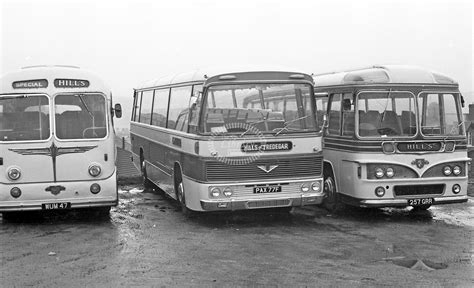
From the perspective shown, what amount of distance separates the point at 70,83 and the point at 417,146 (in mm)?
6292

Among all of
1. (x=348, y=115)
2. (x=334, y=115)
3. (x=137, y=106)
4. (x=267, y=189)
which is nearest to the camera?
(x=267, y=189)

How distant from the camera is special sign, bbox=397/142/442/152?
10812 millimetres

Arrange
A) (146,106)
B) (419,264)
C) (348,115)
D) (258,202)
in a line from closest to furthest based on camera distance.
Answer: (419,264) < (258,202) < (348,115) < (146,106)

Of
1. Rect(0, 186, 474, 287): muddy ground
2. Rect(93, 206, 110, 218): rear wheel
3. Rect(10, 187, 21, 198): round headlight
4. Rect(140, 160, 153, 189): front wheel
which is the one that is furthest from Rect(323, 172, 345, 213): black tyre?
Rect(10, 187, 21, 198): round headlight

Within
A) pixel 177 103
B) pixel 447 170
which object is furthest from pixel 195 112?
pixel 447 170

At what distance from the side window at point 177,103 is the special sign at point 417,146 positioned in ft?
13.0

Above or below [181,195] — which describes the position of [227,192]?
above

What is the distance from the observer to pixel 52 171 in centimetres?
1046

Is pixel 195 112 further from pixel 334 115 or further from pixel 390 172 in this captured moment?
pixel 390 172

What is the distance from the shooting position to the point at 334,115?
39.2 feet

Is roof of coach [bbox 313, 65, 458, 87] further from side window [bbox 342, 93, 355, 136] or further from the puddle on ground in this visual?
the puddle on ground

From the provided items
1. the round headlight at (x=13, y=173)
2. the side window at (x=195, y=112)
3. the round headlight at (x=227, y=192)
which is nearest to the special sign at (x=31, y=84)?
the round headlight at (x=13, y=173)

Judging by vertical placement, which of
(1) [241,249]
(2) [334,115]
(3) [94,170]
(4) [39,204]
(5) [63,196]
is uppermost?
(2) [334,115]

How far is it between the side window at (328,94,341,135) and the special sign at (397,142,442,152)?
1.36m
